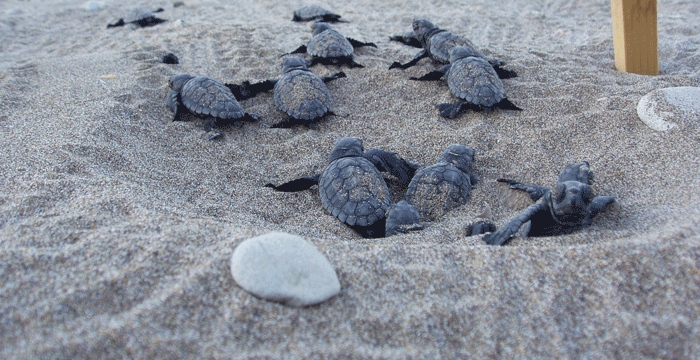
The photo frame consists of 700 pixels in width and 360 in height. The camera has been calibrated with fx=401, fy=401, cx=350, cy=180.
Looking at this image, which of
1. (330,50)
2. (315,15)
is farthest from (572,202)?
(315,15)

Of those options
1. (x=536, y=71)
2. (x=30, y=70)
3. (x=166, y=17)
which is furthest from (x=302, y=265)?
(x=166, y=17)

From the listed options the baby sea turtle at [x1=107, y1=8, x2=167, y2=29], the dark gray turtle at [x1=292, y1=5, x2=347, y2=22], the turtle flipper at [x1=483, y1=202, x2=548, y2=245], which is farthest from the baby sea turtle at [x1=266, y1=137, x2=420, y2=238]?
the baby sea turtle at [x1=107, y1=8, x2=167, y2=29]

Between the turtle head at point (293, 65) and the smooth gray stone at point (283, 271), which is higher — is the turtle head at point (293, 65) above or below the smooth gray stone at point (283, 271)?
above

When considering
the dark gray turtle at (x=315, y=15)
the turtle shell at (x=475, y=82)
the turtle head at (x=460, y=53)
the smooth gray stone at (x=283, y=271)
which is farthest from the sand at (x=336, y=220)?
the dark gray turtle at (x=315, y=15)

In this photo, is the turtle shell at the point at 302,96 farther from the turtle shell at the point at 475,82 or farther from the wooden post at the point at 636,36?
the wooden post at the point at 636,36

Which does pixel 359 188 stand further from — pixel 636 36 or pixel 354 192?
pixel 636 36

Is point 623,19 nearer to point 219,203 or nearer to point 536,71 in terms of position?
point 536,71
